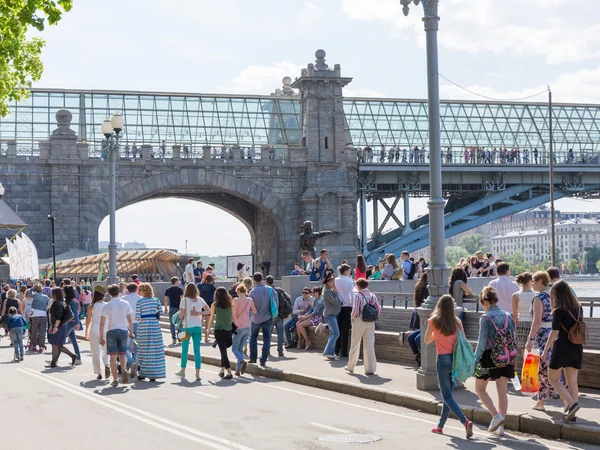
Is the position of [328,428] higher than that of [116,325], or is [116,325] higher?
[116,325]

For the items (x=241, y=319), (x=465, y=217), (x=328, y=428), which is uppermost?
(x=465, y=217)

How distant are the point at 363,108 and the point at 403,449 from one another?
5748 centimetres

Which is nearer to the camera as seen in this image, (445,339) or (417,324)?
(445,339)

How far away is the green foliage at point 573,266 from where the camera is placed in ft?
589

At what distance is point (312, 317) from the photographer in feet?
70.6

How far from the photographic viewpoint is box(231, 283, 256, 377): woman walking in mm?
17875

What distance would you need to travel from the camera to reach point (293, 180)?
53.6m

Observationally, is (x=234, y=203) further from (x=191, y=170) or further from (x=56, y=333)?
(x=56, y=333)

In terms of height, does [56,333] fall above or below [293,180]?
below

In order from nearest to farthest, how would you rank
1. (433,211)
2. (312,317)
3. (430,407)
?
1. (430,407)
2. (433,211)
3. (312,317)

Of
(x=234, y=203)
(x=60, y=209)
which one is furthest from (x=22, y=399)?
(x=234, y=203)

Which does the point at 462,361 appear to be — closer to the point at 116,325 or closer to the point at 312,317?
the point at 116,325

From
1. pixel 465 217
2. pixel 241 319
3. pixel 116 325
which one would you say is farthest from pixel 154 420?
pixel 465 217

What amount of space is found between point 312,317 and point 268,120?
140 ft
